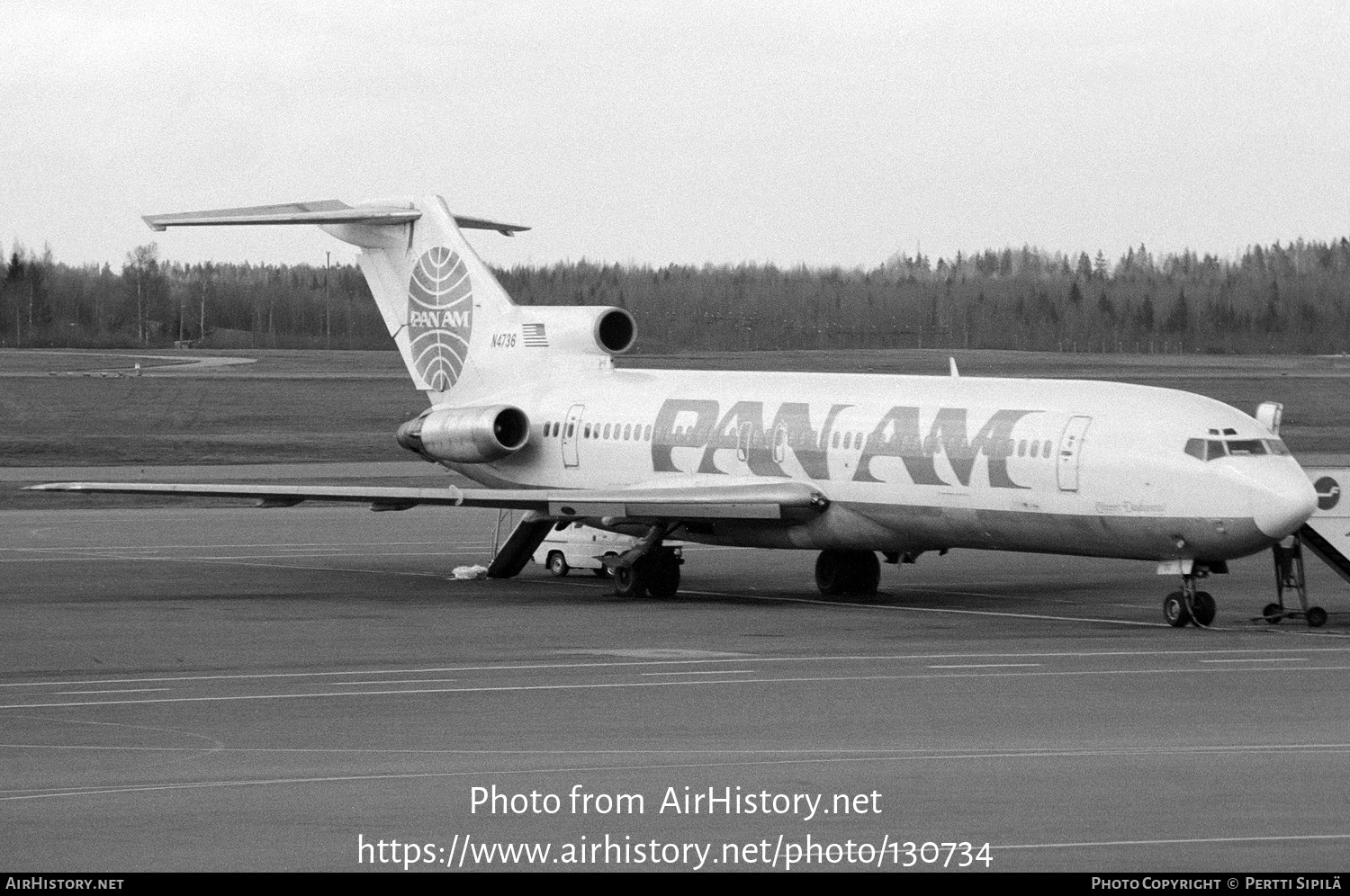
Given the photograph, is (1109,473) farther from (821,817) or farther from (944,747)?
(821,817)

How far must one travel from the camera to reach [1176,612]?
27.9 metres

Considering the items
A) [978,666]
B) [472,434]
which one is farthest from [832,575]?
[978,666]

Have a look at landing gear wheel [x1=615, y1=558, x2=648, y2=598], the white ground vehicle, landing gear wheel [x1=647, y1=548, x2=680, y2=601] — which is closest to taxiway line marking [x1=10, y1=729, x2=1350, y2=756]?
landing gear wheel [x1=615, y1=558, x2=648, y2=598]

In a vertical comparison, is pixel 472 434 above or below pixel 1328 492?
above

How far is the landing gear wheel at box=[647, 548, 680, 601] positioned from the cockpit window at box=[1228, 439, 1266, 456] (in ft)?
30.6

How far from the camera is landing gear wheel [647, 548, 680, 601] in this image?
33.1m

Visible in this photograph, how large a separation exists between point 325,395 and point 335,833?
242 ft

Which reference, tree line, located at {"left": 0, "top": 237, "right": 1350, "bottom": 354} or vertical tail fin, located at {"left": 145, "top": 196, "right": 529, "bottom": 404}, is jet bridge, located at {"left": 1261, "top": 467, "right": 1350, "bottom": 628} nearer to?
vertical tail fin, located at {"left": 145, "top": 196, "right": 529, "bottom": 404}

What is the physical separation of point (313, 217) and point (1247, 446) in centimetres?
1810

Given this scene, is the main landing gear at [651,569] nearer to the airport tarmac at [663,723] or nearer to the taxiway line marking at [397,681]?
the airport tarmac at [663,723]

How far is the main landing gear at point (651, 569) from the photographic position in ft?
108

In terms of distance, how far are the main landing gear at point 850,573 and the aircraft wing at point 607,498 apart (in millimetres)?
1692

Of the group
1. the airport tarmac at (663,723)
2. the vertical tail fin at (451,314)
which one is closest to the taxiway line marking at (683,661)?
the airport tarmac at (663,723)

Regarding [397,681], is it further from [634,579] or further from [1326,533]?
[1326,533]
